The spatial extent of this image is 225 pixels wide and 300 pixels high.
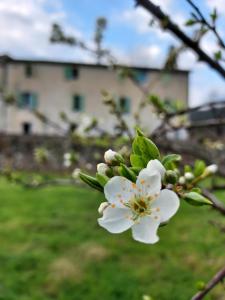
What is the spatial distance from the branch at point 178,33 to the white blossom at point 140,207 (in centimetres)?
80

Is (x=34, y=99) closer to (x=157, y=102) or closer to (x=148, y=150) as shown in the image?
(x=157, y=102)

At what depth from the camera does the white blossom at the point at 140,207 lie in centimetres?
55

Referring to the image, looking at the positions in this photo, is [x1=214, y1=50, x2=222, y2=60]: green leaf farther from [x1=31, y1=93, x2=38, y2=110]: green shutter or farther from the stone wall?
[x1=31, y1=93, x2=38, y2=110]: green shutter

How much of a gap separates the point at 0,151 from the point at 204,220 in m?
9.85

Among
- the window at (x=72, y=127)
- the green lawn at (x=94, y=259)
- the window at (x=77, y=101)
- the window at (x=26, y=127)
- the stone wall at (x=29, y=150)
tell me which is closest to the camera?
the window at (x=72, y=127)

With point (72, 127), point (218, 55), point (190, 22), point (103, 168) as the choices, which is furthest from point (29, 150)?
point (103, 168)

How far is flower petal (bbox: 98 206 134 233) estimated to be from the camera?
562 mm

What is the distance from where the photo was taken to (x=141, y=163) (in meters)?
0.64

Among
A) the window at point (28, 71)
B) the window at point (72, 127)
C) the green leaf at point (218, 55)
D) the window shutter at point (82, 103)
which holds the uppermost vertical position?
the window at point (28, 71)

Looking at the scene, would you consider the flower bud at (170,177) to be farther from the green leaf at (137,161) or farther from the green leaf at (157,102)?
the green leaf at (157,102)

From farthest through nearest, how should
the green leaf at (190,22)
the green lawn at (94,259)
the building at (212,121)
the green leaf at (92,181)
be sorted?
1. the green lawn at (94,259)
2. the building at (212,121)
3. the green leaf at (190,22)
4. the green leaf at (92,181)

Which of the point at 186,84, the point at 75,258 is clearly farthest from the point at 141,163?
the point at 186,84

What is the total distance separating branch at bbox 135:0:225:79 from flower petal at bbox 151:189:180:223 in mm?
820

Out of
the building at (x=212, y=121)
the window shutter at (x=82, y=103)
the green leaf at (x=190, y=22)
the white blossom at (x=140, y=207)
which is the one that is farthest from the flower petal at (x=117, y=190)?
the window shutter at (x=82, y=103)
